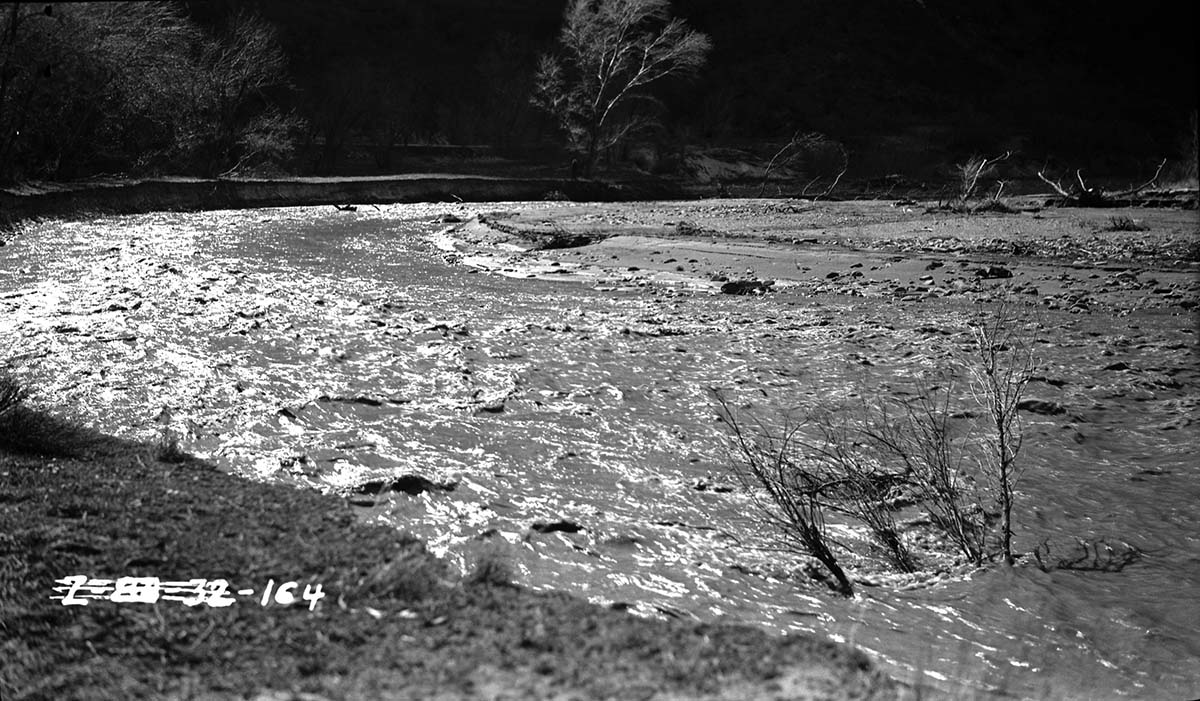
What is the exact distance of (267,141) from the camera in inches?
1176

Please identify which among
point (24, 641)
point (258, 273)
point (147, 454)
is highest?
point (24, 641)

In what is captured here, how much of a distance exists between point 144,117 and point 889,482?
2557 centimetres

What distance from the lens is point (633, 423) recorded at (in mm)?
6520

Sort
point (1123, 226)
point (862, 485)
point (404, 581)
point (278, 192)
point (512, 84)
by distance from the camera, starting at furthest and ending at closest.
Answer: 1. point (512, 84)
2. point (278, 192)
3. point (1123, 226)
4. point (862, 485)
5. point (404, 581)

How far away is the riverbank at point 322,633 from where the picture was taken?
2184mm

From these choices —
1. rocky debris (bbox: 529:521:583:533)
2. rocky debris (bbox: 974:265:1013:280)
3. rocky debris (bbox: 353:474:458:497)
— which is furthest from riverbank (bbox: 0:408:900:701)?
rocky debris (bbox: 974:265:1013:280)

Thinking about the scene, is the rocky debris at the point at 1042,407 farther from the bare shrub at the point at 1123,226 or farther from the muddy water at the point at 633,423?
the bare shrub at the point at 1123,226

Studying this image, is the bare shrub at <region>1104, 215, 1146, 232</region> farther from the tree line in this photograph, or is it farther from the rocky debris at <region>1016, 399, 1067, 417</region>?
the tree line

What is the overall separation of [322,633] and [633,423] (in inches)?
164

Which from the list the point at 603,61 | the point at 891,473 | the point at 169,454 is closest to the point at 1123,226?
the point at 891,473

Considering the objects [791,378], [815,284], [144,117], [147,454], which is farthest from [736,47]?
[147,454]

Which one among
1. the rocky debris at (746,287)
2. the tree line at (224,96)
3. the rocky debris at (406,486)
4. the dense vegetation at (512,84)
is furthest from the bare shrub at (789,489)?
the dense vegetation at (512,84)

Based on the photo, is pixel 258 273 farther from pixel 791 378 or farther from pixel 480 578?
pixel 480 578

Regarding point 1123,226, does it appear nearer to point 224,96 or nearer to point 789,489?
point 789,489
